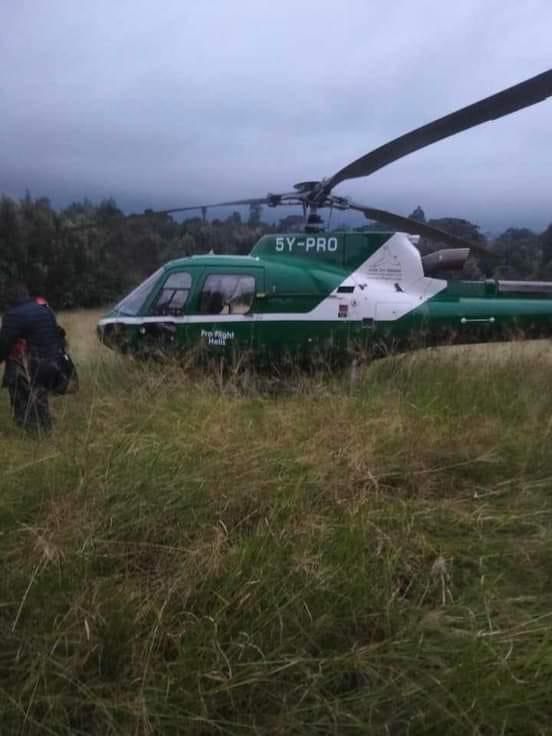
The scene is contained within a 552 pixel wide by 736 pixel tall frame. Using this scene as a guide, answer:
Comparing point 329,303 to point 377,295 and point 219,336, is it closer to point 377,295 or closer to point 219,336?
point 377,295

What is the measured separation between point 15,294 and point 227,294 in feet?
7.76

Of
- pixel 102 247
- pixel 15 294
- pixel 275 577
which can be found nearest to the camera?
pixel 275 577

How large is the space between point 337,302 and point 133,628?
529cm

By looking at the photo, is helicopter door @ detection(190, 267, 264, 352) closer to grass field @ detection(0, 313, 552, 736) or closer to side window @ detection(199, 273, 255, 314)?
side window @ detection(199, 273, 255, 314)

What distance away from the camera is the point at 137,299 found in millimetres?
7660

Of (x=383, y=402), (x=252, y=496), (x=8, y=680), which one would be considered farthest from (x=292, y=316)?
(x=8, y=680)

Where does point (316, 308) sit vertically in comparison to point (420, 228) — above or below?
below

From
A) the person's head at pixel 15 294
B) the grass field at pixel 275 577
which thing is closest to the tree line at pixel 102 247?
the person's head at pixel 15 294

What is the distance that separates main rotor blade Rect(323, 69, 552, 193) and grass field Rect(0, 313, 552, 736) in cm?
239

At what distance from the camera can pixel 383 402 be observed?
453cm

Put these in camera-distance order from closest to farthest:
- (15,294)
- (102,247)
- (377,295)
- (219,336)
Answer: (15,294), (219,336), (377,295), (102,247)

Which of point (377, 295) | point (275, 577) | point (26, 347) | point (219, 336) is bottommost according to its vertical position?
point (275, 577)

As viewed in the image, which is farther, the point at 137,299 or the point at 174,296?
the point at 137,299

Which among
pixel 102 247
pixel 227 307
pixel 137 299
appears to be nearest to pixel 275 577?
pixel 227 307
